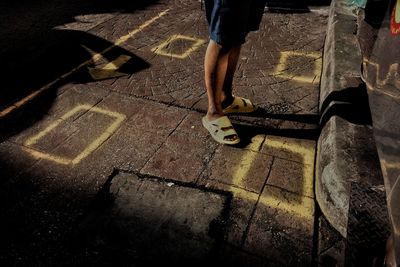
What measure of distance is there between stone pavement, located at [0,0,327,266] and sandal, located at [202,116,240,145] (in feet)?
0.24

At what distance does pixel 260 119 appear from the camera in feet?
11.1

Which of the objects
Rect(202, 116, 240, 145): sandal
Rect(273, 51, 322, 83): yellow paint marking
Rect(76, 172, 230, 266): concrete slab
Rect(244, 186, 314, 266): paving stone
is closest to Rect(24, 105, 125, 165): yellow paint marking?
Rect(76, 172, 230, 266): concrete slab

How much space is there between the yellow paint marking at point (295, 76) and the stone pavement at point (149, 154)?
0.03m

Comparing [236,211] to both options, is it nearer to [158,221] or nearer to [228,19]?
[158,221]

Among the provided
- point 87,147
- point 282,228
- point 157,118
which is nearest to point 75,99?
point 87,147

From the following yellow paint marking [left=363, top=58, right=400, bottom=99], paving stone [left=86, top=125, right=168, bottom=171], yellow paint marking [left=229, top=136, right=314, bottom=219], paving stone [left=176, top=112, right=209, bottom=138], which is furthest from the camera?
paving stone [left=176, top=112, right=209, bottom=138]

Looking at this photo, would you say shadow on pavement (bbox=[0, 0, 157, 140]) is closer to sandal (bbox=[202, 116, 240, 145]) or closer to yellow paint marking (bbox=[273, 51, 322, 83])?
sandal (bbox=[202, 116, 240, 145])

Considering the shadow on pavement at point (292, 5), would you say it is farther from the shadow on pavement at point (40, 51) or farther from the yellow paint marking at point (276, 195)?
the yellow paint marking at point (276, 195)

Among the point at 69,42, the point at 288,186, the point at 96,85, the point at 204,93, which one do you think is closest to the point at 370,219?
the point at 288,186

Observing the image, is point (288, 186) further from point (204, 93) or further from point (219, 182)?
point (204, 93)

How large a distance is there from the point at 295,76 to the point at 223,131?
1550mm

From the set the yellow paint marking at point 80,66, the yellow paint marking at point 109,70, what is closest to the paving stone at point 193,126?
the yellow paint marking at point 109,70

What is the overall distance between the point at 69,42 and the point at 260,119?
3.14 m

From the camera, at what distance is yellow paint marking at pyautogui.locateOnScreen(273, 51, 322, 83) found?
4018mm
